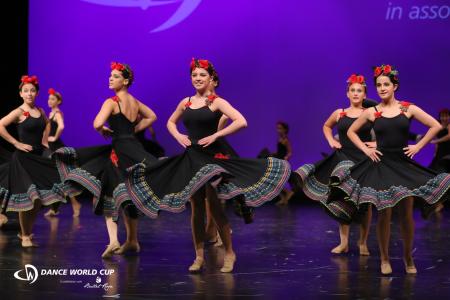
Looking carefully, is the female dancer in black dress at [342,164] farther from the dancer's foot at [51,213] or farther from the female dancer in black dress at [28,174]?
the dancer's foot at [51,213]

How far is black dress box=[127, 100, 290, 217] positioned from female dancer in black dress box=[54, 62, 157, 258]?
381 mm

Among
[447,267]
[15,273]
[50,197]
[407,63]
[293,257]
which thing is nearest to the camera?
[15,273]

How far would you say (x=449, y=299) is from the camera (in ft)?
15.0

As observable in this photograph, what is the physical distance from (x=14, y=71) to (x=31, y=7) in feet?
3.03

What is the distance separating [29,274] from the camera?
5.20m

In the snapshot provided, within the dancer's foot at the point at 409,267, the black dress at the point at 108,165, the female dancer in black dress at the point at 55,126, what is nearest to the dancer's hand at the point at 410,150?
the dancer's foot at the point at 409,267

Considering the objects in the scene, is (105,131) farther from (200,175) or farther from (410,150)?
(410,150)

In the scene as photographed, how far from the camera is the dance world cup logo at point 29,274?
5066 millimetres

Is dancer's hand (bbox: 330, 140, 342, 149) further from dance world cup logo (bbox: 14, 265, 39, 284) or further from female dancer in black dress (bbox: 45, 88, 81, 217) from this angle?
female dancer in black dress (bbox: 45, 88, 81, 217)

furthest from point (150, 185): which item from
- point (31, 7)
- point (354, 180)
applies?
point (31, 7)

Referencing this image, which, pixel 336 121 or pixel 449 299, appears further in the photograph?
pixel 336 121

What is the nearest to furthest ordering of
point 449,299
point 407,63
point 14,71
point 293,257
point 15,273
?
point 449,299 → point 15,273 → point 293,257 → point 407,63 → point 14,71

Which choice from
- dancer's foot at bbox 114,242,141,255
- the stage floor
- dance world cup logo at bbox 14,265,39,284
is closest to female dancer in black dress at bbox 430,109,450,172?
the stage floor

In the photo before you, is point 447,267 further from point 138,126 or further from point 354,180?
point 138,126
